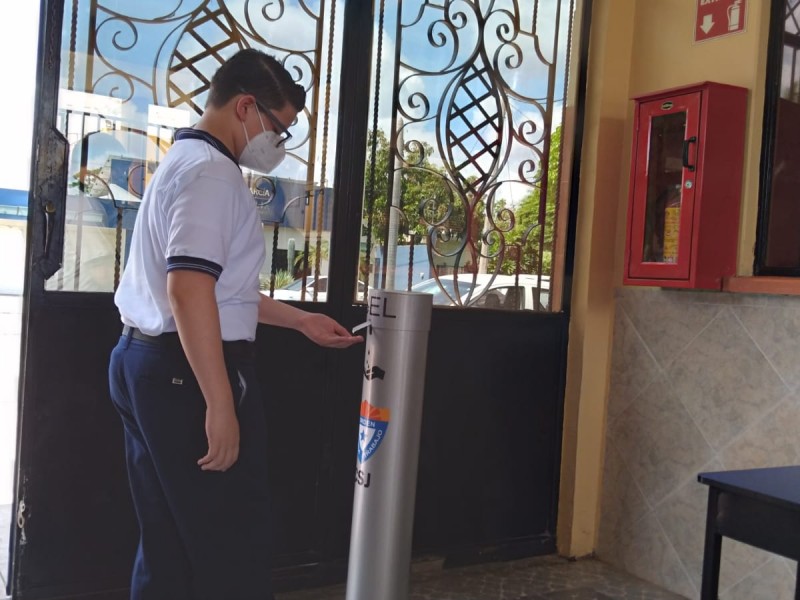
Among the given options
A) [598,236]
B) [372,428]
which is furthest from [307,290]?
[598,236]

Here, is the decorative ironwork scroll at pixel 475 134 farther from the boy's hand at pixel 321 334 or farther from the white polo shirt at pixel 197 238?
the white polo shirt at pixel 197 238

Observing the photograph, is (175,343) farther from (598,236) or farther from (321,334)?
(598,236)

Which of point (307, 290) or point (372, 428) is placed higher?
point (307, 290)

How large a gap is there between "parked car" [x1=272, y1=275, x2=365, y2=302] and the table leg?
1.55 meters

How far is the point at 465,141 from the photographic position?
329cm

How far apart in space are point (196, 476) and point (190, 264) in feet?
1.47

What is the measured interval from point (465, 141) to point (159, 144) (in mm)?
1214

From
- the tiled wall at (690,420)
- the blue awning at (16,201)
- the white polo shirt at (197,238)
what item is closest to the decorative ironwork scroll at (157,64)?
the blue awning at (16,201)

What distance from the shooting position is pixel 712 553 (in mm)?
1917

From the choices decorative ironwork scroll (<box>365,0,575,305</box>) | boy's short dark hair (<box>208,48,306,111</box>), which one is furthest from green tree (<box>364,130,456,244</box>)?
boy's short dark hair (<box>208,48,306,111</box>)

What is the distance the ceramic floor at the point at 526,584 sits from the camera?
307 centimetres

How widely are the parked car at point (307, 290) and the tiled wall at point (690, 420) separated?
1293 mm

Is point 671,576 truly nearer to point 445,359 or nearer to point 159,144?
point 445,359

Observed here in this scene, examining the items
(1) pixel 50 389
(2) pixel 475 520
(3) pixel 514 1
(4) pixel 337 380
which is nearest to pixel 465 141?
(3) pixel 514 1
